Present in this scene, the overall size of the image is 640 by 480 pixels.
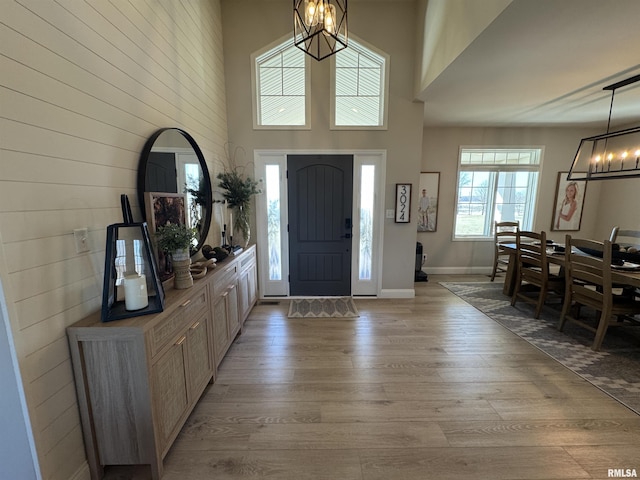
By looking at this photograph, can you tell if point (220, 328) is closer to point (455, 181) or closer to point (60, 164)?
point (60, 164)

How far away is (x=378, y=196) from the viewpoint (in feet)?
13.0

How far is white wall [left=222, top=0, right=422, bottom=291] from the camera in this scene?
3.57 m

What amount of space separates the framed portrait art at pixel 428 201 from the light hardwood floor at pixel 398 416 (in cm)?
277

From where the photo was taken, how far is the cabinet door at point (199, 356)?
185 centimetres

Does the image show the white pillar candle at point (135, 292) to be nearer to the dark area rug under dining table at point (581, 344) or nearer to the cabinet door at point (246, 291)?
the cabinet door at point (246, 291)

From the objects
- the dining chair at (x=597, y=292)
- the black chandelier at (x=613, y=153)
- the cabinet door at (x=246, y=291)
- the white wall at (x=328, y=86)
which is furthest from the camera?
the white wall at (x=328, y=86)

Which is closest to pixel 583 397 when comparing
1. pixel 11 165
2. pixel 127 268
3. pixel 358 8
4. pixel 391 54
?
pixel 127 268

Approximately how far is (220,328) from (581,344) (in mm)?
3670

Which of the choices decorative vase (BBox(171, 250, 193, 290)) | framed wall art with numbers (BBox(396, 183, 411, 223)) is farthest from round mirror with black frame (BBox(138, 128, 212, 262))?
framed wall art with numbers (BBox(396, 183, 411, 223))

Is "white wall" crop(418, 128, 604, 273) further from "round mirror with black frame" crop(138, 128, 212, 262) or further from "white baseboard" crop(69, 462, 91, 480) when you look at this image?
"white baseboard" crop(69, 462, 91, 480)

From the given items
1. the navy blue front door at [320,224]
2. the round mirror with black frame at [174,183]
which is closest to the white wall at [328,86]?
the navy blue front door at [320,224]

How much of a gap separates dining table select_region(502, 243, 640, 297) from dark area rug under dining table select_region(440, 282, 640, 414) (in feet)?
0.96

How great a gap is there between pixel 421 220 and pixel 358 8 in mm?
3567

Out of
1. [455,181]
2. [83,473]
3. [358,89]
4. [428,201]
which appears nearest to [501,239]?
[455,181]
